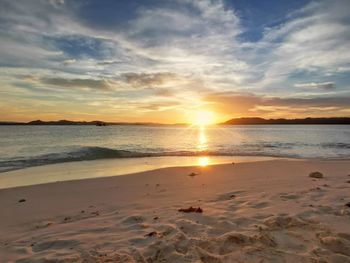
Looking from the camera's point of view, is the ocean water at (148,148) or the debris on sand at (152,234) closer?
the debris on sand at (152,234)

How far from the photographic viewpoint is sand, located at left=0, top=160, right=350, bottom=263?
151 inches

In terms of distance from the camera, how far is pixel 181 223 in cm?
488

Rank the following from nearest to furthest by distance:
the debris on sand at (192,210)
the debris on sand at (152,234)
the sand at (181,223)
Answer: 1. the sand at (181,223)
2. the debris on sand at (152,234)
3. the debris on sand at (192,210)

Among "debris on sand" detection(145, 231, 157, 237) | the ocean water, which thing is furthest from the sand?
the ocean water

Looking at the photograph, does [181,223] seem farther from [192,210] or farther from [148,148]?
[148,148]

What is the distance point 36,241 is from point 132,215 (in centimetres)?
163

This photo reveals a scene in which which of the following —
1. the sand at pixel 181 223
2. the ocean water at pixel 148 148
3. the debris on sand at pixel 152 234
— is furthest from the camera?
the ocean water at pixel 148 148

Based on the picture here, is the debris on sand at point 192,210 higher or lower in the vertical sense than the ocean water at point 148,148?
higher

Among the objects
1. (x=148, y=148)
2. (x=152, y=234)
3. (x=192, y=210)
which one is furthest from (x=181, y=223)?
(x=148, y=148)

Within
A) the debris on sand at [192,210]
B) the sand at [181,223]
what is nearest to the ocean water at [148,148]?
the sand at [181,223]

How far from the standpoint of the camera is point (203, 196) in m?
7.05

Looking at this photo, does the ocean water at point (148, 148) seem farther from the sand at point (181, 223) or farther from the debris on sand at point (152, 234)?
the debris on sand at point (152, 234)

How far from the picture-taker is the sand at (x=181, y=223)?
3832mm

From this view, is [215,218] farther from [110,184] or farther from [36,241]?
[110,184]
